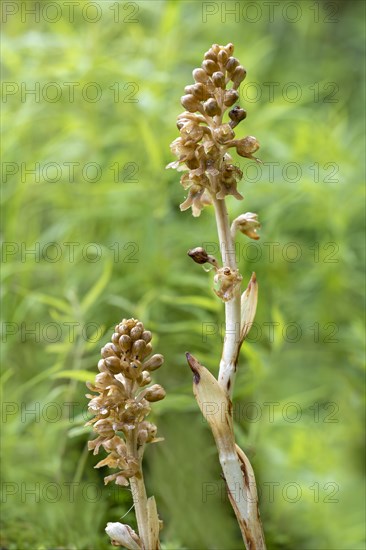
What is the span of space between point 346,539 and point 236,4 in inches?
89.3

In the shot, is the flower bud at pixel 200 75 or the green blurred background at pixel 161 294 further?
the green blurred background at pixel 161 294

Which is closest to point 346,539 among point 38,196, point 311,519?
point 311,519

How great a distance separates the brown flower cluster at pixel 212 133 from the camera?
0.78m

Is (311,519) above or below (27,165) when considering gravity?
below

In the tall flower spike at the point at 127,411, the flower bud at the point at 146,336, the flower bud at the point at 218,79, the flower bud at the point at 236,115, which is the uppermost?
the flower bud at the point at 218,79

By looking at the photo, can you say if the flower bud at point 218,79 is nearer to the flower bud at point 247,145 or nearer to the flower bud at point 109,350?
the flower bud at point 247,145

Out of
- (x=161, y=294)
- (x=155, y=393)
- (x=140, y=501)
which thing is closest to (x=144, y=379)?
(x=155, y=393)

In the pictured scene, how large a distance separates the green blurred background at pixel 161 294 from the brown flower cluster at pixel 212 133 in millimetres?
416

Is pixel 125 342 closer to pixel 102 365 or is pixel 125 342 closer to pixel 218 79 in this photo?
pixel 102 365

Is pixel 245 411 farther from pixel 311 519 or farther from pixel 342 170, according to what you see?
pixel 342 170

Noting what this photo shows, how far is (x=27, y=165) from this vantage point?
1.71 metres

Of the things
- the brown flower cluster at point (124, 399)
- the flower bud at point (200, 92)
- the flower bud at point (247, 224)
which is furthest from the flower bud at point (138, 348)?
the flower bud at point (200, 92)

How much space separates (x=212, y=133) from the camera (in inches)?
31.0

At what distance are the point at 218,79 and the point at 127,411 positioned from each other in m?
0.36
